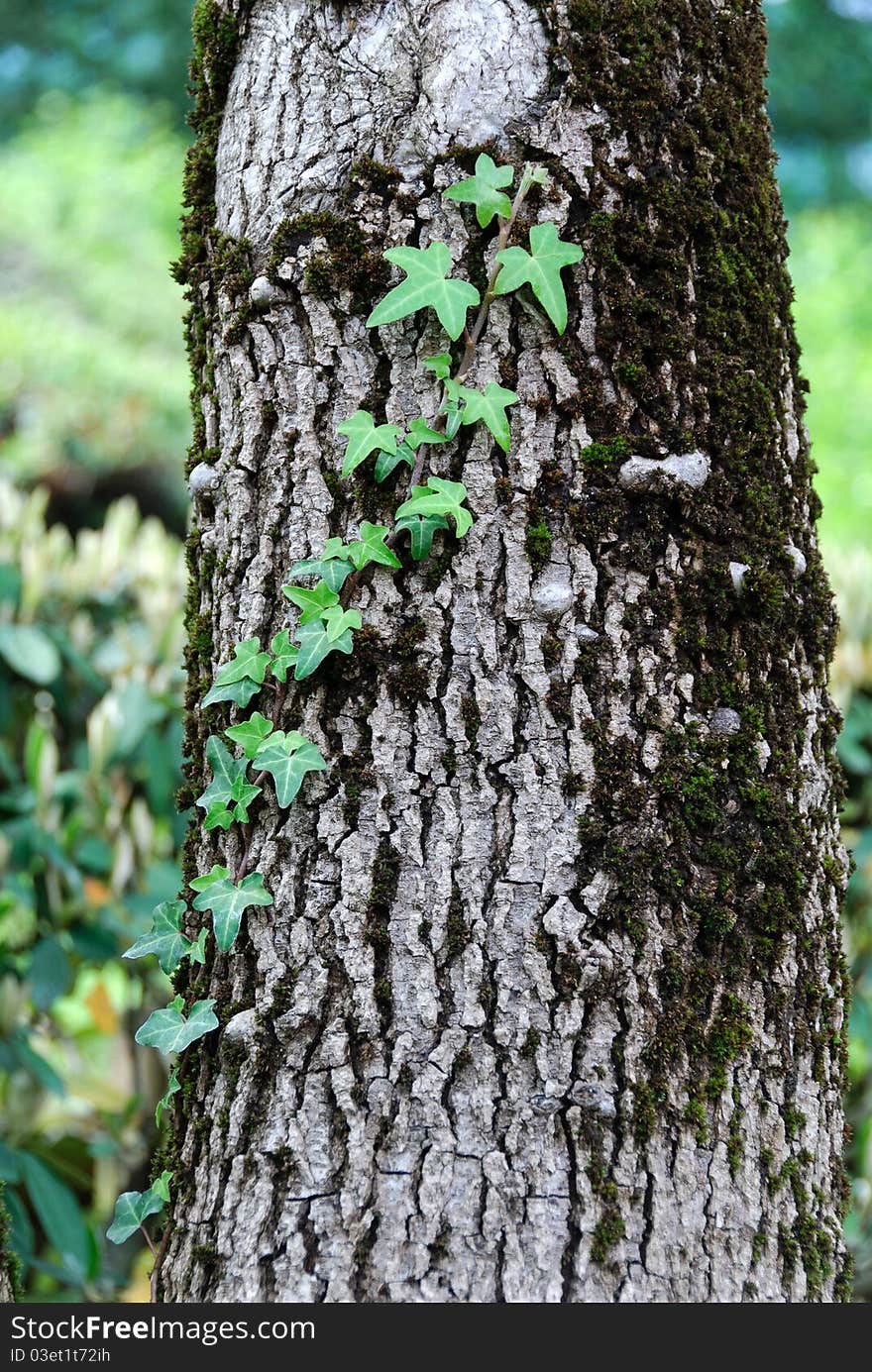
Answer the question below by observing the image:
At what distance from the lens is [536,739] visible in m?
1.14

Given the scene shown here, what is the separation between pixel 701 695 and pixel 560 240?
52 centimetres

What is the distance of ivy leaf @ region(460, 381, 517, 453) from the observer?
115cm

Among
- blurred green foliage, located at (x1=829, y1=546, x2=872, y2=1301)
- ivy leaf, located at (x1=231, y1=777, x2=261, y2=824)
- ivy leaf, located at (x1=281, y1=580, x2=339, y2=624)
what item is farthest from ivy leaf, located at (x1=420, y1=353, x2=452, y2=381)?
blurred green foliage, located at (x1=829, y1=546, x2=872, y2=1301)

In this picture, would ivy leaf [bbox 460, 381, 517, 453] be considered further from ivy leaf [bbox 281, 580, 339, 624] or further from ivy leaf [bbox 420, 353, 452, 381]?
ivy leaf [bbox 281, 580, 339, 624]

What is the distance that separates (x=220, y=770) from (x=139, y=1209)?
500 millimetres

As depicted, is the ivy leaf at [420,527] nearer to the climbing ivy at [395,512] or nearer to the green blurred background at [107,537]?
the climbing ivy at [395,512]

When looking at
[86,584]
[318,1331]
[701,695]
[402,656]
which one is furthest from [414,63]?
[86,584]

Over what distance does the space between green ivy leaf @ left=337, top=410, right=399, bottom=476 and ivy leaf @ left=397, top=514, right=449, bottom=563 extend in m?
0.08

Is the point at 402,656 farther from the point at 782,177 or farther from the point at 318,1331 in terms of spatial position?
the point at 782,177

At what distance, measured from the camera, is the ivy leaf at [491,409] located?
3.76ft

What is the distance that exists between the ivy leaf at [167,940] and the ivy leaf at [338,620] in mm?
374

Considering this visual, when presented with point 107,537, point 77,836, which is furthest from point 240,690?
point 107,537

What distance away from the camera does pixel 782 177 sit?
37.6 feet

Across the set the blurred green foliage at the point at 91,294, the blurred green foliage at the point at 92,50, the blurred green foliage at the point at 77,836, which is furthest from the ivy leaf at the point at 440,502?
the blurred green foliage at the point at 92,50
